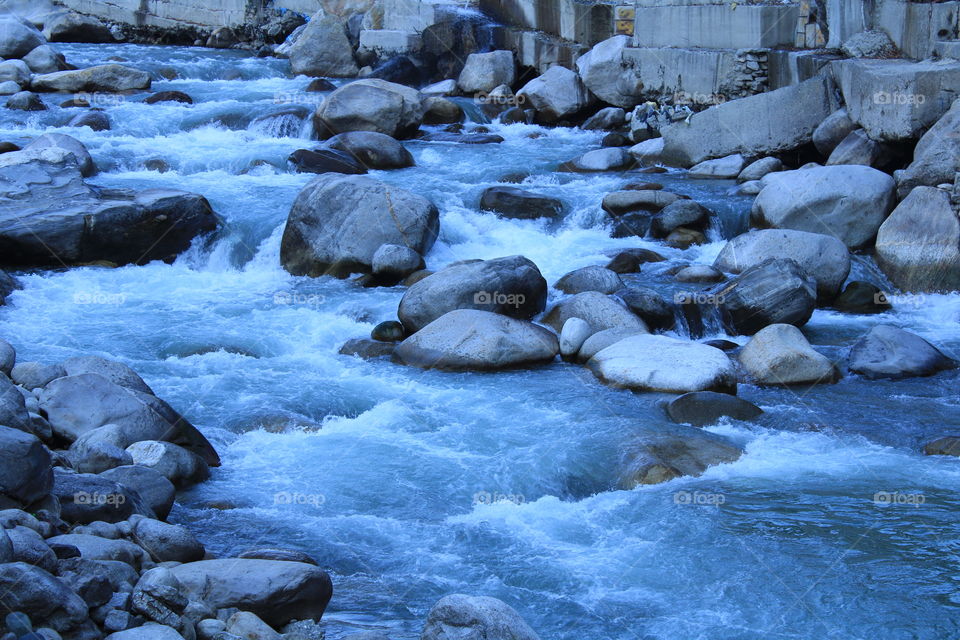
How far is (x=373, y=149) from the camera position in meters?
15.2

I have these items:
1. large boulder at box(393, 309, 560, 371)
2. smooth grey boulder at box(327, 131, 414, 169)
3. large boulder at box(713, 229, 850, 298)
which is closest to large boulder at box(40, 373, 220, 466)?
large boulder at box(393, 309, 560, 371)

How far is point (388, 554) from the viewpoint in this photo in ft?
21.2

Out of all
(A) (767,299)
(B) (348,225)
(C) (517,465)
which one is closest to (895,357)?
(A) (767,299)

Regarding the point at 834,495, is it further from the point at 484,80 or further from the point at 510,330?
the point at 484,80

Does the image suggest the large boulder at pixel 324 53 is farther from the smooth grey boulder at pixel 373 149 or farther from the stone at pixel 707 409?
the stone at pixel 707 409

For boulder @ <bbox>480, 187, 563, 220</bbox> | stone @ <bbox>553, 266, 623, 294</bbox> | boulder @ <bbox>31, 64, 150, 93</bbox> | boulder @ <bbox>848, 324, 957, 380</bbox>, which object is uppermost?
boulder @ <bbox>31, 64, 150, 93</bbox>

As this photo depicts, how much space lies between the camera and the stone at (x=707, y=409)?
8.39 meters

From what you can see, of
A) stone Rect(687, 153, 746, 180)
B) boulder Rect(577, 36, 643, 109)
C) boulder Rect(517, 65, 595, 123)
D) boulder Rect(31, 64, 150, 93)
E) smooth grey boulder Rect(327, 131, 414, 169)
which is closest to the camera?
stone Rect(687, 153, 746, 180)

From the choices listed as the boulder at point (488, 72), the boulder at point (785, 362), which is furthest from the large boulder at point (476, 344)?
the boulder at point (488, 72)

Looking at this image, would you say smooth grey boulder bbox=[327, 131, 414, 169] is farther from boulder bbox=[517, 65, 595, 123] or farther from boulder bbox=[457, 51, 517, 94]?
boulder bbox=[457, 51, 517, 94]

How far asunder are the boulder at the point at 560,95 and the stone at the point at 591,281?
7557mm

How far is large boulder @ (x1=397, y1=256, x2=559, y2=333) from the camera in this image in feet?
33.8

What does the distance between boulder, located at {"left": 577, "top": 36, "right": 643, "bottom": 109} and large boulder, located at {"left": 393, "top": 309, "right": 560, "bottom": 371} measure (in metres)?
8.75

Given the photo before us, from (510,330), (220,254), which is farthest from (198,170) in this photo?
(510,330)
